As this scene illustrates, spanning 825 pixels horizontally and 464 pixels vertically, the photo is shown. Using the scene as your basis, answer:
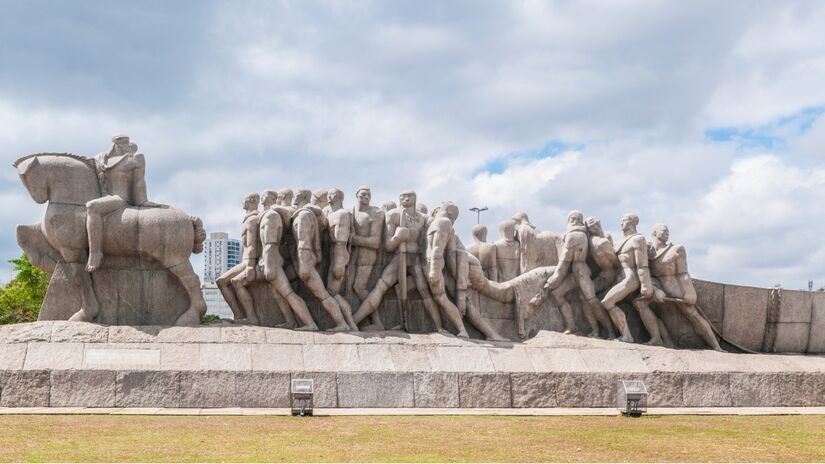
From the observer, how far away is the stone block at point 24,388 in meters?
12.7

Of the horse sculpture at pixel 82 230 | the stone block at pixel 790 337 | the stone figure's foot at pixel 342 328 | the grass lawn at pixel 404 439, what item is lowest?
the grass lawn at pixel 404 439

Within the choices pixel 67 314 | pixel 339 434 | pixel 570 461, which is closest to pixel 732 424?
pixel 570 461

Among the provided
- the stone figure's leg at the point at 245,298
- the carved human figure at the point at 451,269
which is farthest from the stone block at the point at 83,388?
the carved human figure at the point at 451,269

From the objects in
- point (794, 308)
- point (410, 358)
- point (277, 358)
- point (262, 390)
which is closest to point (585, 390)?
point (410, 358)

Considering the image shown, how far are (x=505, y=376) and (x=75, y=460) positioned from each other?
725cm

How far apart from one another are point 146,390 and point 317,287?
10.3 feet

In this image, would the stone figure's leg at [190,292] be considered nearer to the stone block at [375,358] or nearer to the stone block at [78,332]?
the stone block at [78,332]

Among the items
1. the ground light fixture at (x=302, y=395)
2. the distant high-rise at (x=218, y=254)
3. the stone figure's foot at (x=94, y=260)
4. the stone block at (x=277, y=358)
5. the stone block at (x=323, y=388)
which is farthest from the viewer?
the distant high-rise at (x=218, y=254)

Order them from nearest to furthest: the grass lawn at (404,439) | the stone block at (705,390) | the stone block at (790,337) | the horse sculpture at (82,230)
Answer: the grass lawn at (404,439), the horse sculpture at (82,230), the stone block at (705,390), the stone block at (790,337)

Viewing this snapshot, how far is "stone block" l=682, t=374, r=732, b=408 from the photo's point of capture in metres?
14.8

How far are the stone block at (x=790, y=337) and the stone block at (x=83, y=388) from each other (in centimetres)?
1102

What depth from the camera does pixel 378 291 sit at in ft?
50.7

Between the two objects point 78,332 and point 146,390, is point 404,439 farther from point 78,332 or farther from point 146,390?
point 78,332

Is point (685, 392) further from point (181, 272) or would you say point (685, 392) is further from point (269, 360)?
point (181, 272)
